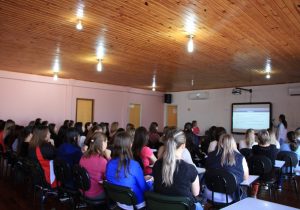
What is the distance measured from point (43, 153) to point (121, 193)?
71.6 inches

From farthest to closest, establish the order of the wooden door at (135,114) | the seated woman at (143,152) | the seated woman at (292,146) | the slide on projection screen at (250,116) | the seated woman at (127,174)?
the wooden door at (135,114) → the slide on projection screen at (250,116) → the seated woman at (292,146) → the seated woman at (143,152) → the seated woman at (127,174)

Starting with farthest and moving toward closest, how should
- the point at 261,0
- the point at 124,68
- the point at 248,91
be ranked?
1. the point at 248,91
2. the point at 124,68
3. the point at 261,0

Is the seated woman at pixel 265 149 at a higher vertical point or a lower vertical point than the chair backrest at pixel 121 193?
higher

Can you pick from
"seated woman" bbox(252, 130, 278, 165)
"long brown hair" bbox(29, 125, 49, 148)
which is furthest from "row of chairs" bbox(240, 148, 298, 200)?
"long brown hair" bbox(29, 125, 49, 148)

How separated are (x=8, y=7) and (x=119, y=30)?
1500mm

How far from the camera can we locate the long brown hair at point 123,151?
2625mm

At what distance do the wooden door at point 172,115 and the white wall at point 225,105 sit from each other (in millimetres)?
352

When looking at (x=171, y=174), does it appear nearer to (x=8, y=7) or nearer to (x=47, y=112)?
(x=8, y=7)

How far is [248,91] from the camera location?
410 inches

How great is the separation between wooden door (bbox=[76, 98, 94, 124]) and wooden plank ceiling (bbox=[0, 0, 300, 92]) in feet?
9.09

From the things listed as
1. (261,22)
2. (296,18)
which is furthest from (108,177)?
(296,18)

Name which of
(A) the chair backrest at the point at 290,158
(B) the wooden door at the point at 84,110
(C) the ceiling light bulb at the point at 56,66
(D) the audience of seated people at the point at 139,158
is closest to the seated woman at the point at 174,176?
(D) the audience of seated people at the point at 139,158

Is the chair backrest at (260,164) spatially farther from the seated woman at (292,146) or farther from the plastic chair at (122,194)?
the plastic chair at (122,194)

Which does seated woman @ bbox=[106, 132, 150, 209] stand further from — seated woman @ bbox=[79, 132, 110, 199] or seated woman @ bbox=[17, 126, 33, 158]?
seated woman @ bbox=[17, 126, 33, 158]
